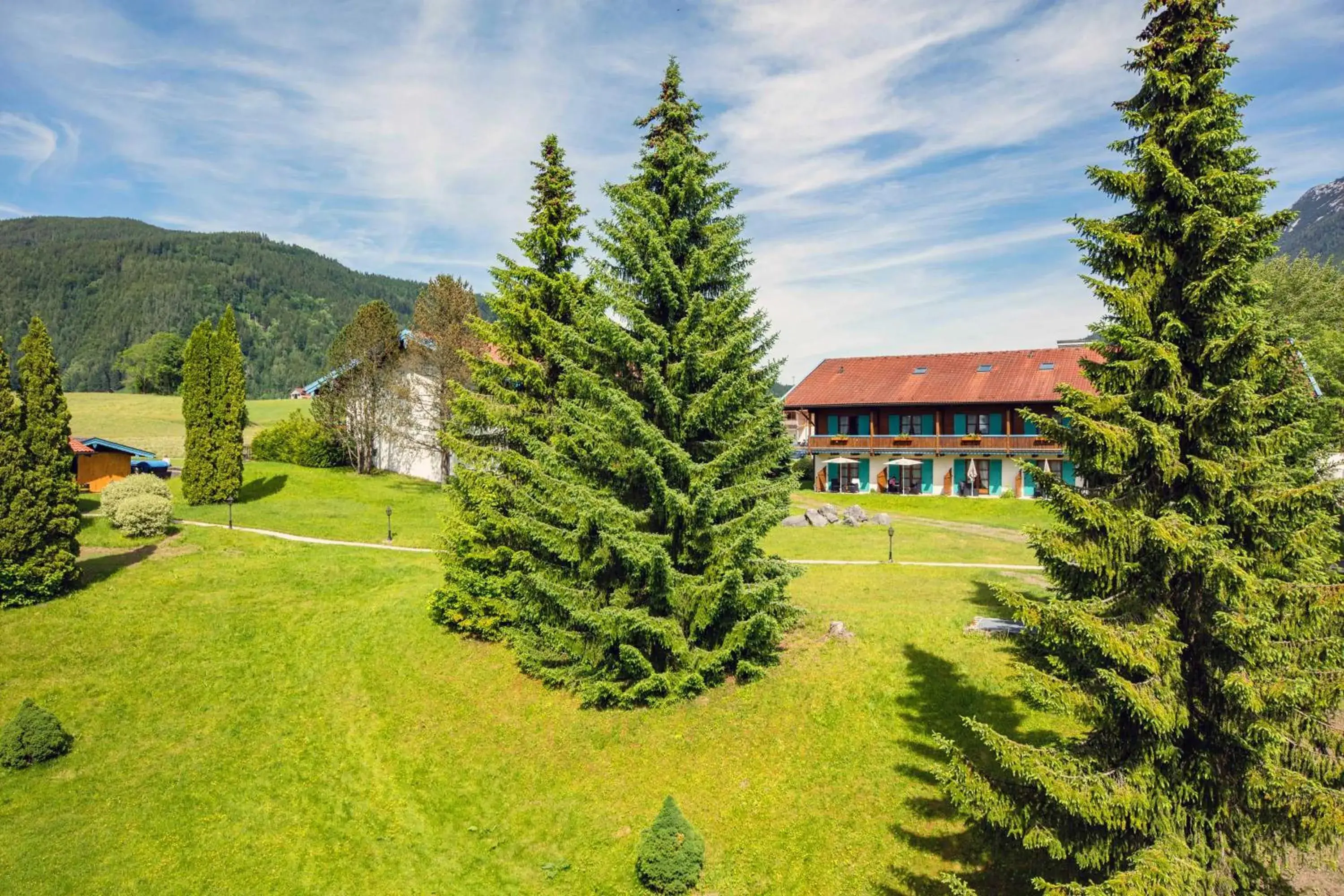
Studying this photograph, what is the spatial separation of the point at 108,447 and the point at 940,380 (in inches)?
1978

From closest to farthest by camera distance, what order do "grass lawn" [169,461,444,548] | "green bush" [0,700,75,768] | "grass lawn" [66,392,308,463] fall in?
"green bush" [0,700,75,768], "grass lawn" [169,461,444,548], "grass lawn" [66,392,308,463]

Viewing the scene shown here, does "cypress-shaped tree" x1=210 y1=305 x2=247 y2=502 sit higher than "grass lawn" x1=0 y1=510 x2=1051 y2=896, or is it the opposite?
"cypress-shaped tree" x1=210 y1=305 x2=247 y2=502

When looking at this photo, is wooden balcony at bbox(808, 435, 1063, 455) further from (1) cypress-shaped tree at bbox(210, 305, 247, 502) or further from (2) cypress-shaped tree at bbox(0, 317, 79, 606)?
(2) cypress-shaped tree at bbox(0, 317, 79, 606)

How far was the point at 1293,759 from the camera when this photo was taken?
26.7ft

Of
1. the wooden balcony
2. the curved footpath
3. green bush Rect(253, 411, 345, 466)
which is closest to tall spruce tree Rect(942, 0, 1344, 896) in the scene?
the curved footpath

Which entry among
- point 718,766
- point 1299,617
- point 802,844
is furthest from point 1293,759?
point 718,766

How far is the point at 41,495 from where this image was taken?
22.5 meters

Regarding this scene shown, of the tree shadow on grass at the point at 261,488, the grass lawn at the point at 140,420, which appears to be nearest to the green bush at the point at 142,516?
the tree shadow on grass at the point at 261,488

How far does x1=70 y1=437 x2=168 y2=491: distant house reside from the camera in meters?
38.9

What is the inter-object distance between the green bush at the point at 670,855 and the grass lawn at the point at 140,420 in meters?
47.7

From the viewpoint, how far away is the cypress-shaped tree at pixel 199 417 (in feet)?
115

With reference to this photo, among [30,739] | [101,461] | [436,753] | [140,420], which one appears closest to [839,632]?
[436,753]

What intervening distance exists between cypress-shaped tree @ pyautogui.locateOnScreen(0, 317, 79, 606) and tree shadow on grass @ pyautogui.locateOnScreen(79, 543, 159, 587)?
0.93 metres

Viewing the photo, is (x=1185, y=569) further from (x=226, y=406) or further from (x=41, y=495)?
(x=226, y=406)
